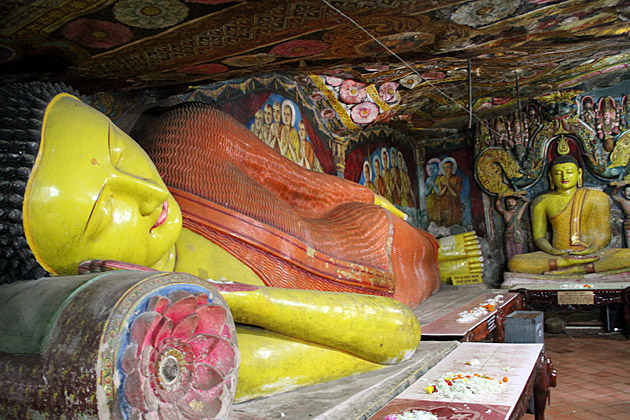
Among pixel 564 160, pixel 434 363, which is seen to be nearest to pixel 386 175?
pixel 564 160

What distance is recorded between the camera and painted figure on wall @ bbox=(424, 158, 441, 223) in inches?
355

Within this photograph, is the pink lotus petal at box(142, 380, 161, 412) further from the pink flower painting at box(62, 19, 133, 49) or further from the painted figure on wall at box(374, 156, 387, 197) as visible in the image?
the painted figure on wall at box(374, 156, 387, 197)

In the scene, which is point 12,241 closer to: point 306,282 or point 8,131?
point 8,131

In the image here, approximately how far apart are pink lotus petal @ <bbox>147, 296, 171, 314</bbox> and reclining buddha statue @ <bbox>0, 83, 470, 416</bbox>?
32 cm

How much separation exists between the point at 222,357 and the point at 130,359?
27 cm

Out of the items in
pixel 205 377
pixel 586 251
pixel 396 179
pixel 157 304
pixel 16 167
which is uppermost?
pixel 16 167

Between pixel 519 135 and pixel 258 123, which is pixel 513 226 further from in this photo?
pixel 258 123

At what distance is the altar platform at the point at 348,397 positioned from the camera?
1691mm

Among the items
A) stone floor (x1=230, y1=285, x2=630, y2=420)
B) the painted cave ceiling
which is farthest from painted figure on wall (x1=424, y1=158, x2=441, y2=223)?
the painted cave ceiling

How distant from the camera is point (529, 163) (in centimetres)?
811

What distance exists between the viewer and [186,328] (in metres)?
1.19

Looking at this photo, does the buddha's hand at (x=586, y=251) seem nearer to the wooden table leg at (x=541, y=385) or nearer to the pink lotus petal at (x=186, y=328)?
the wooden table leg at (x=541, y=385)

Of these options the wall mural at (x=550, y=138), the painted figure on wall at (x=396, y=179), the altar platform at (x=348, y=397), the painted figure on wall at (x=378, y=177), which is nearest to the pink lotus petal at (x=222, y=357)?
the altar platform at (x=348, y=397)

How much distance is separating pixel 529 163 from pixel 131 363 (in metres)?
8.16
